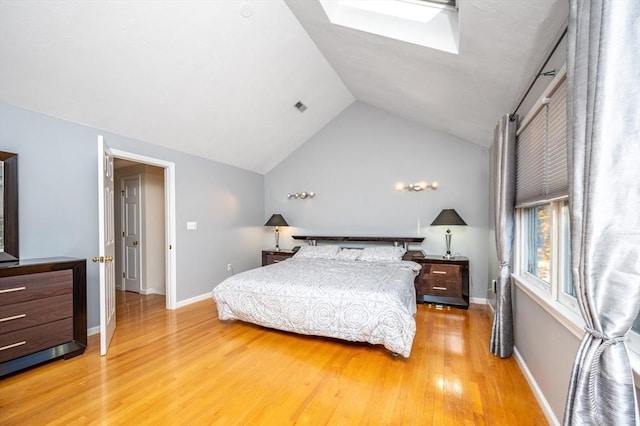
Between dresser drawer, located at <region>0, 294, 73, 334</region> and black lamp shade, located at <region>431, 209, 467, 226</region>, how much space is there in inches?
171

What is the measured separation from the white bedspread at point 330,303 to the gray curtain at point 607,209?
4.82ft

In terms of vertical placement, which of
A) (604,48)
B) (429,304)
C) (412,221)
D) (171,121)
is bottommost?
(429,304)

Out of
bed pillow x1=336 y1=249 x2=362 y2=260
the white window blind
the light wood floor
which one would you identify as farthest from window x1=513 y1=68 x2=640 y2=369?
bed pillow x1=336 y1=249 x2=362 y2=260

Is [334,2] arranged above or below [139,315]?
above

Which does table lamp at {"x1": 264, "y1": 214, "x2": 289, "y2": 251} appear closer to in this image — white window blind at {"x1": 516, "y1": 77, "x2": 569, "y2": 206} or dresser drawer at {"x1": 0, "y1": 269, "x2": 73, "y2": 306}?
dresser drawer at {"x1": 0, "y1": 269, "x2": 73, "y2": 306}

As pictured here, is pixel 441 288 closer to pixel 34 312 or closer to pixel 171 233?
pixel 171 233

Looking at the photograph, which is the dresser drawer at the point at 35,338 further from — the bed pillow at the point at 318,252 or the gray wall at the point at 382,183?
the gray wall at the point at 382,183

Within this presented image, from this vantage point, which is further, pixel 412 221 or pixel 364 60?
pixel 412 221

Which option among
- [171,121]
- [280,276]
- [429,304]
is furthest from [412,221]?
[171,121]

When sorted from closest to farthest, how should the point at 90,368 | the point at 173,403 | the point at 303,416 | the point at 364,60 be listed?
the point at 303,416 → the point at 173,403 → the point at 90,368 → the point at 364,60

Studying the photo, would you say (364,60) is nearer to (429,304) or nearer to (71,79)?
(71,79)

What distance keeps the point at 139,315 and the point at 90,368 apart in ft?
4.75

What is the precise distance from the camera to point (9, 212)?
→ 2.42 meters

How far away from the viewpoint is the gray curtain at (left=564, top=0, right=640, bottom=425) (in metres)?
0.90
